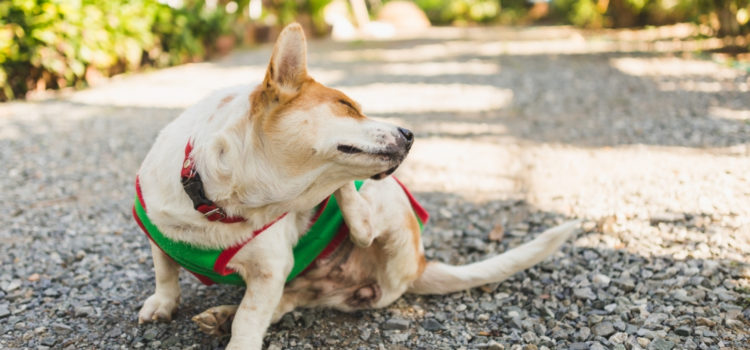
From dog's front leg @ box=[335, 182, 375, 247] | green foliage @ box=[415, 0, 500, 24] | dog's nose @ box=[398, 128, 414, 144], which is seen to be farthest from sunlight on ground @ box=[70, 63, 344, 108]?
green foliage @ box=[415, 0, 500, 24]

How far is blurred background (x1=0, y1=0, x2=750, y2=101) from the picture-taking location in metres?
6.21

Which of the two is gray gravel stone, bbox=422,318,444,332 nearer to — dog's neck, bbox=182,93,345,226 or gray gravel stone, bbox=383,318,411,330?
gray gravel stone, bbox=383,318,411,330

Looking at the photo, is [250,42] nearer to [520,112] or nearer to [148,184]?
[520,112]

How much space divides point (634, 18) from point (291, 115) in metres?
14.3

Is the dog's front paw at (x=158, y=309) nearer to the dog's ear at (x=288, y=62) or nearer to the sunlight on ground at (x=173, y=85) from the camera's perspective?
the dog's ear at (x=288, y=62)

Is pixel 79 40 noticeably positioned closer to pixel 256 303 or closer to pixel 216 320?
pixel 216 320

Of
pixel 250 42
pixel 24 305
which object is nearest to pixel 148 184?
pixel 24 305

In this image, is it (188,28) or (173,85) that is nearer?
(173,85)

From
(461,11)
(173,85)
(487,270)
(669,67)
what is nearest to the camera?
(487,270)

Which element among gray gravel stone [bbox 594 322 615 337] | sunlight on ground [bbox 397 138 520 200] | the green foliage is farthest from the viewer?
the green foliage

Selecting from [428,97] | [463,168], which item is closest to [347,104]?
[463,168]

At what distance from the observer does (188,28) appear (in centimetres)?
943

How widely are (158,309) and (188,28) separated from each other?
8.17m

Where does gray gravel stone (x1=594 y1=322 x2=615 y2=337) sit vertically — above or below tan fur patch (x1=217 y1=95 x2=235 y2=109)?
below
